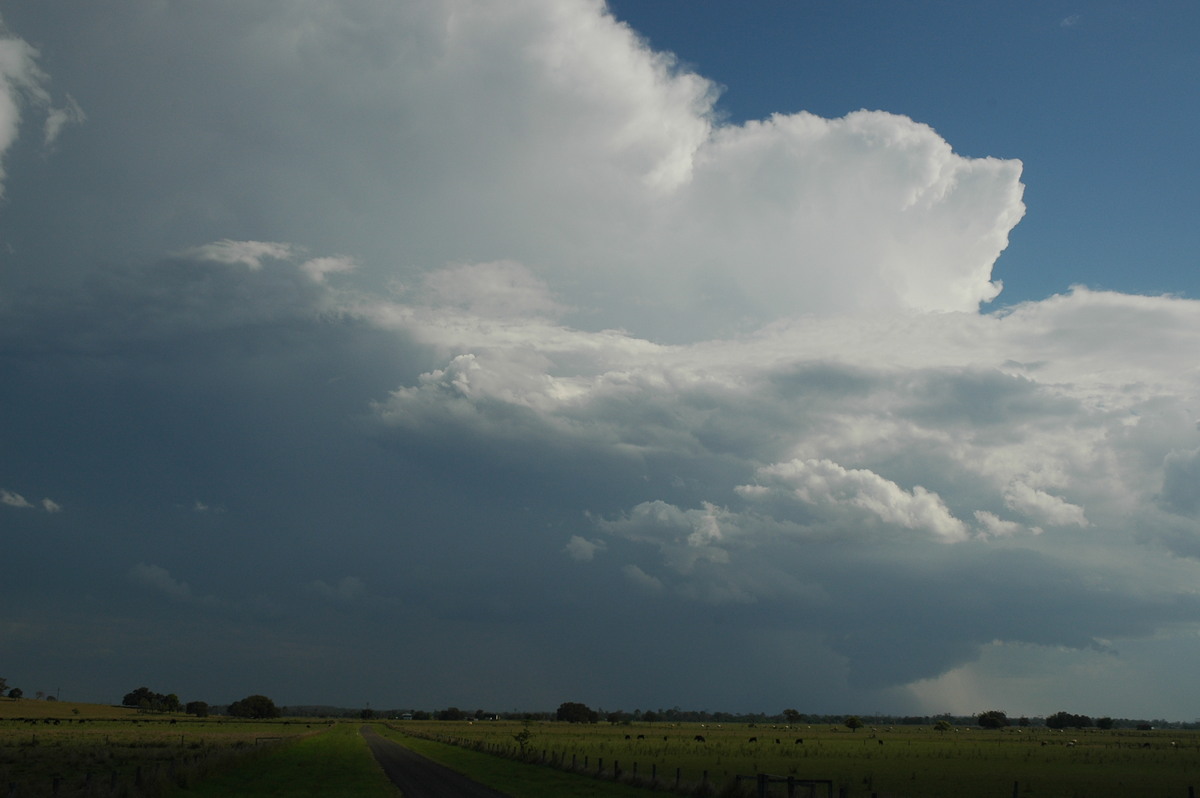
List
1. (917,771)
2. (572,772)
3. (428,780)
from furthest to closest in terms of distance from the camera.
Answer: (917,771) < (572,772) < (428,780)

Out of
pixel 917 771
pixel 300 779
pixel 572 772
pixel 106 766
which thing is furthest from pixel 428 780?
pixel 917 771

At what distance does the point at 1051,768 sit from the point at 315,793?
50.0 m

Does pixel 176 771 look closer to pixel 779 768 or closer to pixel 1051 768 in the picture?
pixel 779 768

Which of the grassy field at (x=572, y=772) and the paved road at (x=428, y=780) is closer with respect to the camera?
the paved road at (x=428, y=780)

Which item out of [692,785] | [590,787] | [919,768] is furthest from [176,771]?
[919,768]

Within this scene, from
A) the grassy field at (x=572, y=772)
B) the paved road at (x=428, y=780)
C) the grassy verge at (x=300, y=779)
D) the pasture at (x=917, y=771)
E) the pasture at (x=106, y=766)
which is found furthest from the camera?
the pasture at (x=917, y=771)

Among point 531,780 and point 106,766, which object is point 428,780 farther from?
point 106,766

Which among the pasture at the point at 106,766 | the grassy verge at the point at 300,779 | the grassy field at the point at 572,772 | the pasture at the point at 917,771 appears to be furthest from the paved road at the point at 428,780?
the pasture at the point at 106,766

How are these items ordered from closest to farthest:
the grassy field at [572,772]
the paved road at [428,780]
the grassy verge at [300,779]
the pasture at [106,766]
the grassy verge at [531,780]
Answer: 1. the pasture at [106,766]
2. the grassy verge at [300,779]
3. the paved road at [428,780]
4. the grassy field at [572,772]
5. the grassy verge at [531,780]

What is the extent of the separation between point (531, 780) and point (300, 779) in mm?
10727

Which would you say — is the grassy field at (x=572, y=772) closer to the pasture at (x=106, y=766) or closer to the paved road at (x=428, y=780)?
the pasture at (x=106, y=766)

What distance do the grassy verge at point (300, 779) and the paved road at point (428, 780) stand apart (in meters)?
0.72

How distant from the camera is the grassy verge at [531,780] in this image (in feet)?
110

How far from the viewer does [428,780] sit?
1550 inches
